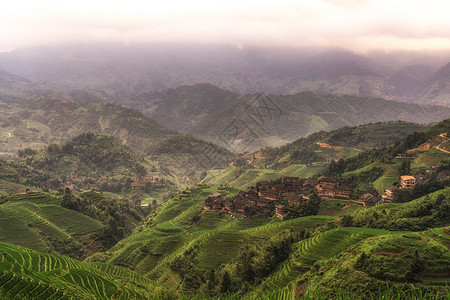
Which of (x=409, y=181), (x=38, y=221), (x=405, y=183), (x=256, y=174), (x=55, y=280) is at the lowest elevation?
(x=256, y=174)

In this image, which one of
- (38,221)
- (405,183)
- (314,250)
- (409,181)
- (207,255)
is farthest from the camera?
(38,221)

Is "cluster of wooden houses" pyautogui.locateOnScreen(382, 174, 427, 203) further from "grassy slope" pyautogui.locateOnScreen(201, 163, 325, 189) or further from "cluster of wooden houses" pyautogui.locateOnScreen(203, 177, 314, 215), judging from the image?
"grassy slope" pyautogui.locateOnScreen(201, 163, 325, 189)

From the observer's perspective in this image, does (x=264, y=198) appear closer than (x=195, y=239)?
No

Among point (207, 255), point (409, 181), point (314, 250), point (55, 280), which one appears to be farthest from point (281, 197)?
point (55, 280)

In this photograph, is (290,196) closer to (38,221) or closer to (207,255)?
(207,255)

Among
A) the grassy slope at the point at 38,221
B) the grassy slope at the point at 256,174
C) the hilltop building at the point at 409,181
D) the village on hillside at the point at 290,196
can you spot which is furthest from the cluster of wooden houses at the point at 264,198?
the grassy slope at the point at 256,174

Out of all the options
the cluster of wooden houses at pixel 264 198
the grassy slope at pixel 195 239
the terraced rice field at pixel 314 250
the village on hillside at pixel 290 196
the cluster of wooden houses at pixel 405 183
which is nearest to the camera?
the terraced rice field at pixel 314 250

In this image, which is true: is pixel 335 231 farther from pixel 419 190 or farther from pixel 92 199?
pixel 92 199

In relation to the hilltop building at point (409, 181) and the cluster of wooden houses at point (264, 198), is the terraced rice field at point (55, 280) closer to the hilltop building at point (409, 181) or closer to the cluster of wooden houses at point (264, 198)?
the cluster of wooden houses at point (264, 198)
